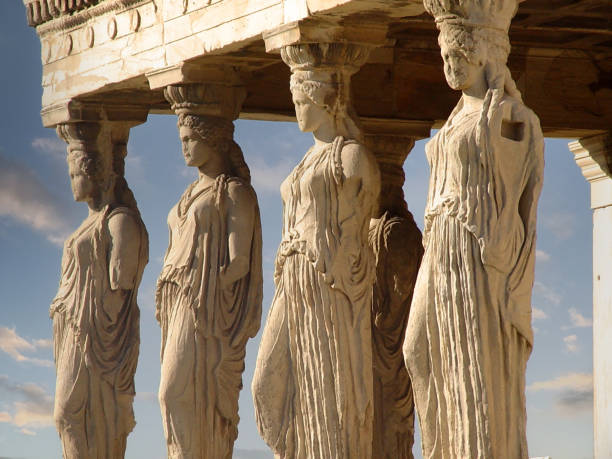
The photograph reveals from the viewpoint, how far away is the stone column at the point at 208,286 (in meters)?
13.3

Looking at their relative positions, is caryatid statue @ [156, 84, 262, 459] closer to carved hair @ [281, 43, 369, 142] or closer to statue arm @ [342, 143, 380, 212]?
carved hair @ [281, 43, 369, 142]

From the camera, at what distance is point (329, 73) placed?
1191 cm

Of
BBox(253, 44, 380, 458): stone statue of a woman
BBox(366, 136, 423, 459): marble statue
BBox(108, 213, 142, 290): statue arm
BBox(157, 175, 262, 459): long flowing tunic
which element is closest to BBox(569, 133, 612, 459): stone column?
BBox(366, 136, 423, 459): marble statue

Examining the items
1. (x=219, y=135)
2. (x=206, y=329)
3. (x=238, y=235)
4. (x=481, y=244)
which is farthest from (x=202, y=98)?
(x=481, y=244)

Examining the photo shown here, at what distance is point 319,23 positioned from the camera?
11812 millimetres

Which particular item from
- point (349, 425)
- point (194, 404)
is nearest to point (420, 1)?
point (349, 425)

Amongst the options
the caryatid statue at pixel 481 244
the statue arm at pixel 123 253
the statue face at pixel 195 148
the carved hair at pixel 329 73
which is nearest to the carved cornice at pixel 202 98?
the statue face at pixel 195 148

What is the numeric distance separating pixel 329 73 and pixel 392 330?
2.92m

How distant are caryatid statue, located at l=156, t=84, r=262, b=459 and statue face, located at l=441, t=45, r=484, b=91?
10.7 ft

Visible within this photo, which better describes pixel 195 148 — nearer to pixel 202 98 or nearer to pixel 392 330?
pixel 202 98

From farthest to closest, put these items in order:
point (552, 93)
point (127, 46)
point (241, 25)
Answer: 1. point (552, 93)
2. point (127, 46)
3. point (241, 25)

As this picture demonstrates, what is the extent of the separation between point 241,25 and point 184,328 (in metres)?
2.31

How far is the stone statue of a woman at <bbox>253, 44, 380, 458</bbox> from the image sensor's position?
11.8m

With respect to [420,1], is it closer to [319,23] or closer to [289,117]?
[319,23]
